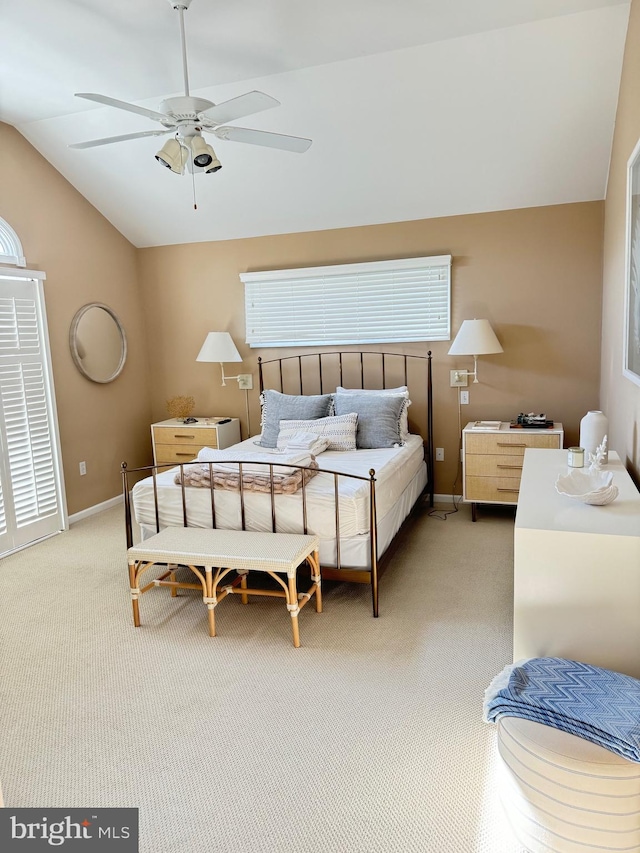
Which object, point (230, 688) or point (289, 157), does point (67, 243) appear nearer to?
point (289, 157)

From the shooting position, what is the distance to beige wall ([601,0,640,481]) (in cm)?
286

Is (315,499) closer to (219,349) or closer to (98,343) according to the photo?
(219,349)

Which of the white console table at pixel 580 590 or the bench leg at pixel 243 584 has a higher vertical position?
the white console table at pixel 580 590

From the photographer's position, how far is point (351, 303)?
202 inches

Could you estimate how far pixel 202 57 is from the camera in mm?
3490

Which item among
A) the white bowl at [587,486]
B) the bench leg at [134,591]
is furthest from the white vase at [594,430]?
the bench leg at [134,591]

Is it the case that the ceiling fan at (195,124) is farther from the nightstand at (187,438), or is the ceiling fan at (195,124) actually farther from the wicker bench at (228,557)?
the nightstand at (187,438)

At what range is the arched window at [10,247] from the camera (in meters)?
4.34

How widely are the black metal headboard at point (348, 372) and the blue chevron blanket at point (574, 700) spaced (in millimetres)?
3161

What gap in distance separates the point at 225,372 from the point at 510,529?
2.84 meters

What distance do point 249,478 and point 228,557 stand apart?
0.57 meters

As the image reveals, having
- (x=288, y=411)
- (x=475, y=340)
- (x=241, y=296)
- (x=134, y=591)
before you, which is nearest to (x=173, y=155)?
(x=134, y=591)

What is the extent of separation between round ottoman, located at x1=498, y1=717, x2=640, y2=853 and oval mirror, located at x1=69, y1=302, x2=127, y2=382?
441cm

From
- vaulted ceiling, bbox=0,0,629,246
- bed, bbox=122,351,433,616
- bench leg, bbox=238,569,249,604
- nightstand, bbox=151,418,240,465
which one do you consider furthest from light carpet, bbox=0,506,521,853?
vaulted ceiling, bbox=0,0,629,246
